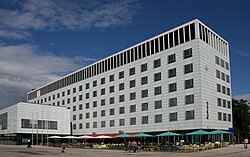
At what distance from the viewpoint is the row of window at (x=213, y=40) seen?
227 ft

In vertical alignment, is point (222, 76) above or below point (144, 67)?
below

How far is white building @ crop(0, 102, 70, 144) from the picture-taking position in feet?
337

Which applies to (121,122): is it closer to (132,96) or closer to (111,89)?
(132,96)

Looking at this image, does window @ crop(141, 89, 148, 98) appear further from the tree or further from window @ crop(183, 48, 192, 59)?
the tree

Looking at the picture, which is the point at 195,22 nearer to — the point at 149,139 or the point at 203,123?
the point at 203,123

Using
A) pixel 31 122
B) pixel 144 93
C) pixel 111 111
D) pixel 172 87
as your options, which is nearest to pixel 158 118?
pixel 172 87

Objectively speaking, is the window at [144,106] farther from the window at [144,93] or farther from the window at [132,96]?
the window at [132,96]

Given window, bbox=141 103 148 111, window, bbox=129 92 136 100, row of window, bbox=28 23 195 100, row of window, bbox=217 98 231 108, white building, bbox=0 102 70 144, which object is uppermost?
row of window, bbox=28 23 195 100

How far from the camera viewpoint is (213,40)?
72.9 meters

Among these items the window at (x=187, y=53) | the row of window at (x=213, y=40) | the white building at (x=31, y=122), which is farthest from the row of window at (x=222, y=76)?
the white building at (x=31, y=122)

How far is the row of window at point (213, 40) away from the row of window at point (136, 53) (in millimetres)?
2120

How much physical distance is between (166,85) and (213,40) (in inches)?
576

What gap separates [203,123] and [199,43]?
53.7 ft

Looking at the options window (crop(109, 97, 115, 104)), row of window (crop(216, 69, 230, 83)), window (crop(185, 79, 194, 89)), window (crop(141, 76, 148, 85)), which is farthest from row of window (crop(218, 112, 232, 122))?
window (crop(109, 97, 115, 104))
